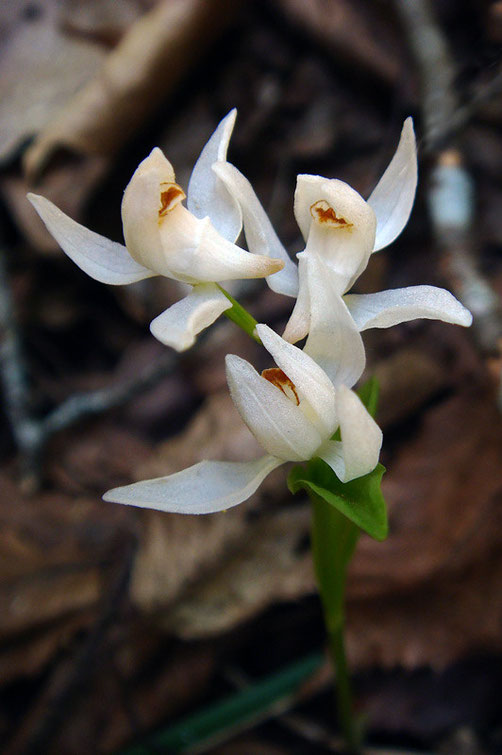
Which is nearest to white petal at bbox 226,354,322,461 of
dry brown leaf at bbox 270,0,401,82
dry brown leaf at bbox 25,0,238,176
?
dry brown leaf at bbox 25,0,238,176

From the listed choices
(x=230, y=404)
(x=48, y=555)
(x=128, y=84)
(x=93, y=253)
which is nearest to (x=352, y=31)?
(x=128, y=84)

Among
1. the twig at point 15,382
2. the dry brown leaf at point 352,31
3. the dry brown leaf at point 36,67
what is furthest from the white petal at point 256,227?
the dry brown leaf at point 36,67

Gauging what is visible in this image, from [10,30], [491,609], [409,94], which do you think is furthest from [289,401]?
[10,30]

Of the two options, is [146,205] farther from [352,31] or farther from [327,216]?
[352,31]

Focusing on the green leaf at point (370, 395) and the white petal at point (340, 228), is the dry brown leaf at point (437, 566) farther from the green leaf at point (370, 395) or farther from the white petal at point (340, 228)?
the white petal at point (340, 228)

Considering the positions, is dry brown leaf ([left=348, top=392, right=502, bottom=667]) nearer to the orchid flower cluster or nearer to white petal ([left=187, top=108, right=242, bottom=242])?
the orchid flower cluster
